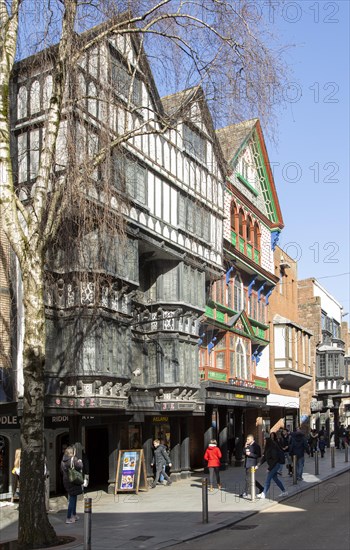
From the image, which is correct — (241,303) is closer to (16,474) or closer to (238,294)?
(238,294)

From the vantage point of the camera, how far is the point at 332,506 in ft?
56.8

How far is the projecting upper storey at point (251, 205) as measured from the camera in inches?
1257

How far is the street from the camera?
481 inches

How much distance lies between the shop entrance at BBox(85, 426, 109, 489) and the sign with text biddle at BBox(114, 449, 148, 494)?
3.17 metres

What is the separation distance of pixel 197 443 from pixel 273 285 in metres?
9.98

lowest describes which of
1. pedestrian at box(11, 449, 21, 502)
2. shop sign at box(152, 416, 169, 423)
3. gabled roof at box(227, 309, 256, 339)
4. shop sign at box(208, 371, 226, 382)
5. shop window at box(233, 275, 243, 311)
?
pedestrian at box(11, 449, 21, 502)

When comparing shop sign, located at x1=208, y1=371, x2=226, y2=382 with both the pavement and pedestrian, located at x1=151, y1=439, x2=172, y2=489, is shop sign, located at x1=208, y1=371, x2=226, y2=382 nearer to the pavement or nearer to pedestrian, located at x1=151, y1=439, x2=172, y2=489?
the pavement

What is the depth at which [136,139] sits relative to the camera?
2202 centimetres

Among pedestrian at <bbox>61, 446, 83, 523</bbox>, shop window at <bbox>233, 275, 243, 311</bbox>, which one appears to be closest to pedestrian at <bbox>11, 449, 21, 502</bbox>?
pedestrian at <bbox>61, 446, 83, 523</bbox>

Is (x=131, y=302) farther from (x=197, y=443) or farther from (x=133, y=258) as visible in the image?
(x=197, y=443)

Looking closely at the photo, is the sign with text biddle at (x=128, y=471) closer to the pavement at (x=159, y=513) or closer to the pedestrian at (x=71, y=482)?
the pavement at (x=159, y=513)

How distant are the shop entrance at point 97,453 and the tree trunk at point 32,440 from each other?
39.9ft

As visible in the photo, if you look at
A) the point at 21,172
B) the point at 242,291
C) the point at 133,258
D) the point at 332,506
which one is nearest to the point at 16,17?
the point at 21,172

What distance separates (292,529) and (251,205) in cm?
2242
